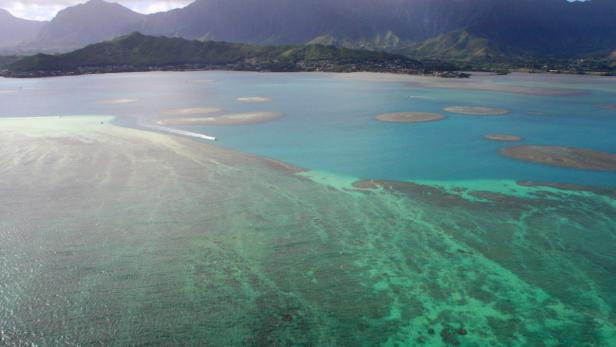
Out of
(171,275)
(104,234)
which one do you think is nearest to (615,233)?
(171,275)

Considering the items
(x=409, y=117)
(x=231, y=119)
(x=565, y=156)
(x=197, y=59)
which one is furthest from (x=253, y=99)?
(x=197, y=59)

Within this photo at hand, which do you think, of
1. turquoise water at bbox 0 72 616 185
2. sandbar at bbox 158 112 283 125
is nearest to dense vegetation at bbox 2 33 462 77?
turquoise water at bbox 0 72 616 185

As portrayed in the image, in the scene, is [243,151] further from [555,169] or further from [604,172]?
[604,172]

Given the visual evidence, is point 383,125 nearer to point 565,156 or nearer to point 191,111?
point 565,156

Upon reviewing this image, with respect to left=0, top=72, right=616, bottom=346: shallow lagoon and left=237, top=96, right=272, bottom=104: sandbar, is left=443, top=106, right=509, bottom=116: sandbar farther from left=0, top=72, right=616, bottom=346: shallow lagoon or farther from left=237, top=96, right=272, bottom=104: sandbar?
left=237, top=96, right=272, bottom=104: sandbar

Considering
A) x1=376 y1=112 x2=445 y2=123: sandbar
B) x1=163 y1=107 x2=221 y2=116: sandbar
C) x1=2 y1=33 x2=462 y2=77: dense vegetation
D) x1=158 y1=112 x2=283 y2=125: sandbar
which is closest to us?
x1=158 y1=112 x2=283 y2=125: sandbar

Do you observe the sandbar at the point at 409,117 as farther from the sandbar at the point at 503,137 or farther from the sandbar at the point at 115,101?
the sandbar at the point at 115,101
